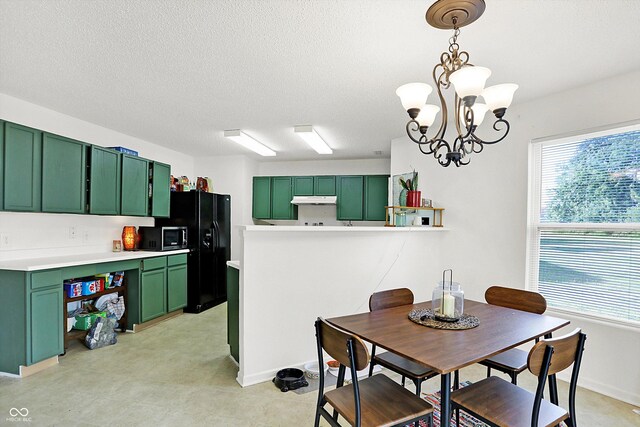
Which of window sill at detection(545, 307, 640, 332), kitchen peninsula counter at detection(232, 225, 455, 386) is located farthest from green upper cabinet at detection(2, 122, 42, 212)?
window sill at detection(545, 307, 640, 332)

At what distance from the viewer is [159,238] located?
14.2ft

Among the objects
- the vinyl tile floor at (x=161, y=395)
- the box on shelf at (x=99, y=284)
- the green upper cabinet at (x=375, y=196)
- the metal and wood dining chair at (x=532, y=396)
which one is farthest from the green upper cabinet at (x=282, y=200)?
the metal and wood dining chair at (x=532, y=396)

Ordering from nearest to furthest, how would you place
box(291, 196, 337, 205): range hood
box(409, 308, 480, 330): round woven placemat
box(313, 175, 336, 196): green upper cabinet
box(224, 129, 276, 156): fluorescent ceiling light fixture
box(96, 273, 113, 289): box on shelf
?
box(409, 308, 480, 330): round woven placemat < box(96, 273, 113, 289): box on shelf < box(224, 129, 276, 156): fluorescent ceiling light fixture < box(291, 196, 337, 205): range hood < box(313, 175, 336, 196): green upper cabinet

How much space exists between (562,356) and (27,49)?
11.9 feet

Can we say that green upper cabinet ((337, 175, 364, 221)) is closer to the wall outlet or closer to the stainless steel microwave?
the stainless steel microwave

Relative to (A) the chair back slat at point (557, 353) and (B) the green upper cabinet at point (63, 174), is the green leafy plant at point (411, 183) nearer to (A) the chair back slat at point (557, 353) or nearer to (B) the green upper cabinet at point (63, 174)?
(A) the chair back slat at point (557, 353)

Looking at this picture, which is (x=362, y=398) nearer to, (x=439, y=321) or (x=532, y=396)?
(x=439, y=321)

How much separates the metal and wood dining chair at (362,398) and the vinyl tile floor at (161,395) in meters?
0.74

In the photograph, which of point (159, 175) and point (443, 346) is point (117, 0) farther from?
point (159, 175)

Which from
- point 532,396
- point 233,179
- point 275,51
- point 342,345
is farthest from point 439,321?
point 233,179

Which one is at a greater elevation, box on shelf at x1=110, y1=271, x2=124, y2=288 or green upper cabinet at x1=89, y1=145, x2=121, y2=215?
green upper cabinet at x1=89, y1=145, x2=121, y2=215

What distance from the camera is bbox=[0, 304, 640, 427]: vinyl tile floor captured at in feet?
7.18

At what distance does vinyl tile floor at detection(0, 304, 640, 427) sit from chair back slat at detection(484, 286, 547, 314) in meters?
0.78

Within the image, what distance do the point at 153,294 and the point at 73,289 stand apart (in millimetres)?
894
